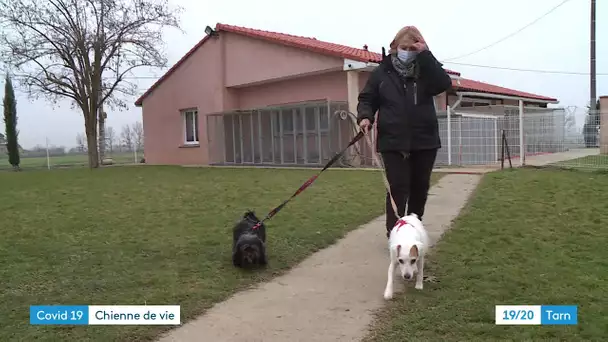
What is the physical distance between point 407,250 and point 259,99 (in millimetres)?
16752

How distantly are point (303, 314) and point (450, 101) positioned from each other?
16.7 meters

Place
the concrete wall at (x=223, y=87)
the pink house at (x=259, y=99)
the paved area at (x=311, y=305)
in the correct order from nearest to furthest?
the paved area at (x=311, y=305) → the pink house at (x=259, y=99) → the concrete wall at (x=223, y=87)

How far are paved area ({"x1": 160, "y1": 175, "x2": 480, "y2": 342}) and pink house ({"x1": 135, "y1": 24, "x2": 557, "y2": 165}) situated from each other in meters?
11.4

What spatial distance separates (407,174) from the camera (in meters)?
4.29

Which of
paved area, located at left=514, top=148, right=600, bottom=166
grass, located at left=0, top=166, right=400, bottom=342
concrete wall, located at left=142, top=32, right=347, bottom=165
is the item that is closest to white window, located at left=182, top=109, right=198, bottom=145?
concrete wall, located at left=142, top=32, right=347, bottom=165

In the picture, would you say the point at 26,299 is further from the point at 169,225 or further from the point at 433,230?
the point at 433,230

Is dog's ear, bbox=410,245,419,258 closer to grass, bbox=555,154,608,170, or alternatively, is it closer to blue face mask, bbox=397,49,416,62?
blue face mask, bbox=397,49,416,62

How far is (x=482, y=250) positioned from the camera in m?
4.85

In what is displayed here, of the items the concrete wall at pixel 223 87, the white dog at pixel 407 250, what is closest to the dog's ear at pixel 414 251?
the white dog at pixel 407 250

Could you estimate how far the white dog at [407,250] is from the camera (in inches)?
140

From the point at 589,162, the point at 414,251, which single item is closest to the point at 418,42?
the point at 414,251

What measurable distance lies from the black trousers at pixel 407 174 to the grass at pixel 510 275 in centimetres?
61

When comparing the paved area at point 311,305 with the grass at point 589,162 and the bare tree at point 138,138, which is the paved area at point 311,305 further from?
the bare tree at point 138,138

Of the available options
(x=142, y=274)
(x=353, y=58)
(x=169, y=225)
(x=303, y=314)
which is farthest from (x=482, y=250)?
(x=353, y=58)
